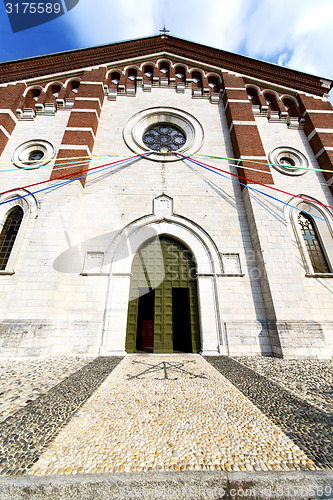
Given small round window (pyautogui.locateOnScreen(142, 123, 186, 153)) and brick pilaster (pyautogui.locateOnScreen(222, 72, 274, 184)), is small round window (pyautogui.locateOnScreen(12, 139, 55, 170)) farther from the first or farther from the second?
brick pilaster (pyautogui.locateOnScreen(222, 72, 274, 184))

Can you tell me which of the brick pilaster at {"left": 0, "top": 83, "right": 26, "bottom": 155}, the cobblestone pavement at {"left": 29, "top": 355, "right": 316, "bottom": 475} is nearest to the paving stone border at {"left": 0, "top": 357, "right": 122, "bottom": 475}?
the cobblestone pavement at {"left": 29, "top": 355, "right": 316, "bottom": 475}

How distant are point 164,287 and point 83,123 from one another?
8159 mm

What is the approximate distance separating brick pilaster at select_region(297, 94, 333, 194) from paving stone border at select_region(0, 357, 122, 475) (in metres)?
11.1

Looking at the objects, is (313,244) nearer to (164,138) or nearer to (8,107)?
(164,138)

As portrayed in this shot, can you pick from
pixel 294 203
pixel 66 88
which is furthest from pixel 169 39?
pixel 294 203

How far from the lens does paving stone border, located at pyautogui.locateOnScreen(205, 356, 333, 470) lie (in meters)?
1.65

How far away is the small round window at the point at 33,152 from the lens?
8.62 metres

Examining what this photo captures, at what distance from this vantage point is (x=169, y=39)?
12.1 metres

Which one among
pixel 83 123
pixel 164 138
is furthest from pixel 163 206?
pixel 83 123

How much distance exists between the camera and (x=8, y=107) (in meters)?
9.43

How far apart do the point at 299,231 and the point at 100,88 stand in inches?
455

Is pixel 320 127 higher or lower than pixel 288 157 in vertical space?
higher

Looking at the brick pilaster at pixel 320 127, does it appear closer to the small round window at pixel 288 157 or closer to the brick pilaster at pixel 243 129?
the small round window at pixel 288 157

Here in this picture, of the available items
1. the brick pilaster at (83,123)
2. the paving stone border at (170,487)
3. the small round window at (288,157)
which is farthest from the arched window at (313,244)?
the brick pilaster at (83,123)
